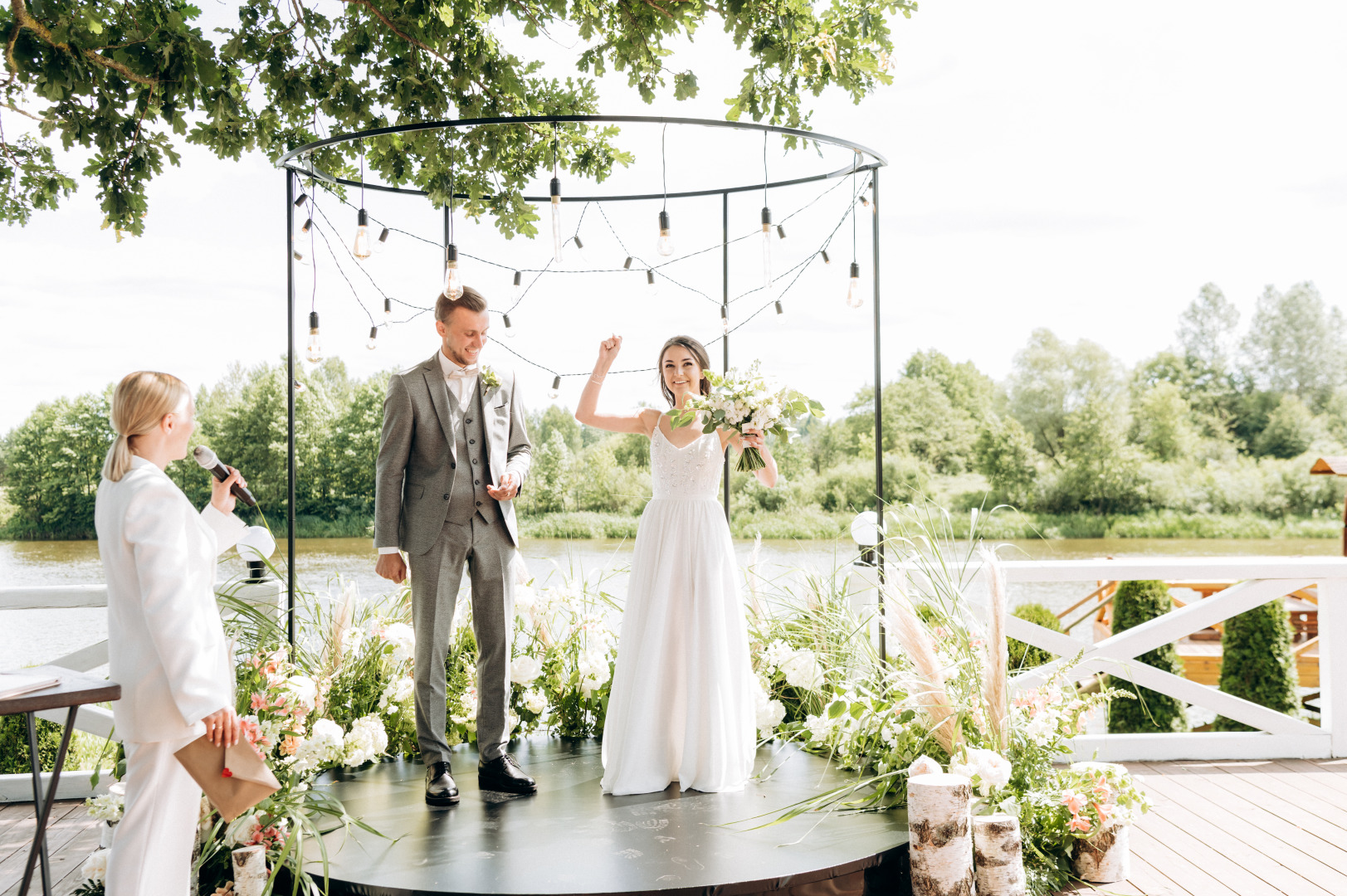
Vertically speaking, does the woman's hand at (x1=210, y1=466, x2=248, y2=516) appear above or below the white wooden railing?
above

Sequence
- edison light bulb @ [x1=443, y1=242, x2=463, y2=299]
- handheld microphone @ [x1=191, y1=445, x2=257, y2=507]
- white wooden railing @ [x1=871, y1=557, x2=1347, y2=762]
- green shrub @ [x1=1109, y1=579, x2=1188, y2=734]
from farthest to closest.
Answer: green shrub @ [x1=1109, y1=579, x2=1188, y2=734], white wooden railing @ [x1=871, y1=557, x2=1347, y2=762], edison light bulb @ [x1=443, y1=242, x2=463, y2=299], handheld microphone @ [x1=191, y1=445, x2=257, y2=507]

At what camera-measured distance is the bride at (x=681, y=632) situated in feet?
11.5

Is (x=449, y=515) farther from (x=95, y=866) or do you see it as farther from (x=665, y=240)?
(x=95, y=866)

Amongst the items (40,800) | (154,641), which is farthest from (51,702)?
(40,800)

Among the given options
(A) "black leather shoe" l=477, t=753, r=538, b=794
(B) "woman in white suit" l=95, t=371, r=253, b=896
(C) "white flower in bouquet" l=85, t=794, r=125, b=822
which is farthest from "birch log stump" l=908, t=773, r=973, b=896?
(C) "white flower in bouquet" l=85, t=794, r=125, b=822

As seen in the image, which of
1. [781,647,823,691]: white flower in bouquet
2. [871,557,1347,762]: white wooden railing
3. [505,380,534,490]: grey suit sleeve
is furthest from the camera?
[871,557,1347,762]: white wooden railing

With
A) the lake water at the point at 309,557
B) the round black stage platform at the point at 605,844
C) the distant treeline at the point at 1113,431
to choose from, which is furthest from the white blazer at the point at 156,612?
the distant treeline at the point at 1113,431

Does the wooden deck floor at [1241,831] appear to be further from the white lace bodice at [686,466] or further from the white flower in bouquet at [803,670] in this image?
the white lace bodice at [686,466]

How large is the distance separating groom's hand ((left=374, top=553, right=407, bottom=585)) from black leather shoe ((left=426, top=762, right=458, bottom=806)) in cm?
69

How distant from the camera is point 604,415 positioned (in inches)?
146

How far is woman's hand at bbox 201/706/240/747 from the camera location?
2.43 meters

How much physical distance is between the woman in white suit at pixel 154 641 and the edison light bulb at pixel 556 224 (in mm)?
1291

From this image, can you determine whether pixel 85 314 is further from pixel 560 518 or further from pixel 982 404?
pixel 982 404

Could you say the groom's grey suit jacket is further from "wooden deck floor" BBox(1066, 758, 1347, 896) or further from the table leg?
"wooden deck floor" BBox(1066, 758, 1347, 896)
